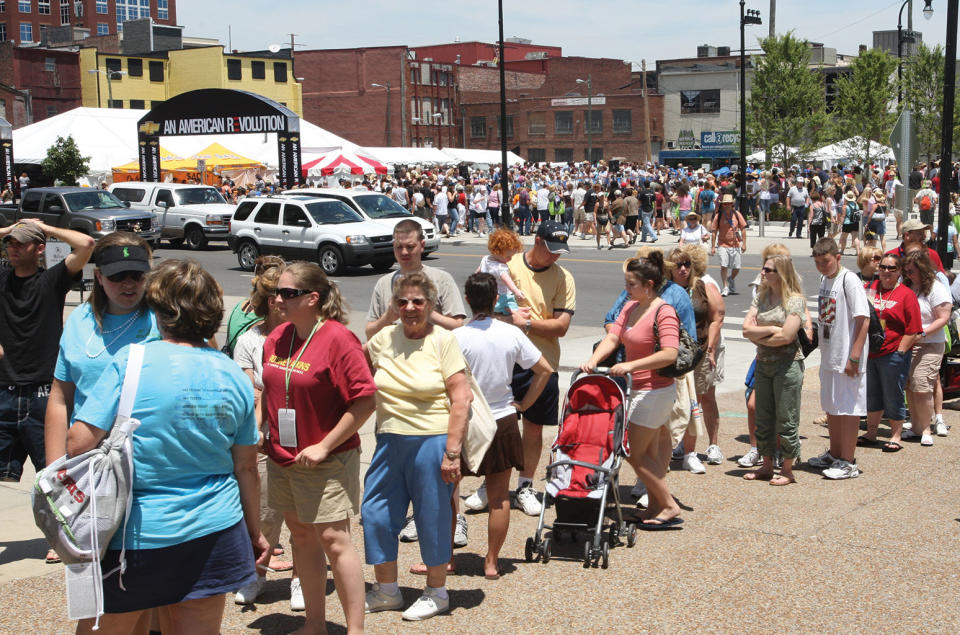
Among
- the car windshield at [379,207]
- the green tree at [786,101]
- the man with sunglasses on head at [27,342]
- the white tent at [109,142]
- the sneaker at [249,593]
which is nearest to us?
the sneaker at [249,593]

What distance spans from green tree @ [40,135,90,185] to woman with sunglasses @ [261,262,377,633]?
128ft

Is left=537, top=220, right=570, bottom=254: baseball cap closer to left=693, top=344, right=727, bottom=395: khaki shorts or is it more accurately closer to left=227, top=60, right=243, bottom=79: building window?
left=693, top=344, right=727, bottom=395: khaki shorts

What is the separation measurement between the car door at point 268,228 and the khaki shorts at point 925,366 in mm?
17503

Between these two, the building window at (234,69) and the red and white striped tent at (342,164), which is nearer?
the red and white striped tent at (342,164)

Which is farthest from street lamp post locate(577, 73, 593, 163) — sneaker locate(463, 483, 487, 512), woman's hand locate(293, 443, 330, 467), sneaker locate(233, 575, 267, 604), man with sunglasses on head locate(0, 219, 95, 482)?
woman's hand locate(293, 443, 330, 467)

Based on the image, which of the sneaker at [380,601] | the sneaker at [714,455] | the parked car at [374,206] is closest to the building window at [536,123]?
the parked car at [374,206]

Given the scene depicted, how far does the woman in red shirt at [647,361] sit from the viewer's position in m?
6.18

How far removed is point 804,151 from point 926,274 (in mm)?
30247

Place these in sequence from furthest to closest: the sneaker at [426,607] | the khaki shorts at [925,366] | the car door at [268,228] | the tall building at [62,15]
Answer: the tall building at [62,15]
the car door at [268,228]
the khaki shorts at [925,366]
the sneaker at [426,607]

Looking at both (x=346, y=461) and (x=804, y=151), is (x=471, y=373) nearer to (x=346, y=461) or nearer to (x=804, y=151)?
(x=346, y=461)

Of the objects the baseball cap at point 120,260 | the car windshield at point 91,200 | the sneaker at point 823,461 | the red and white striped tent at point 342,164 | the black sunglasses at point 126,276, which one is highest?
the red and white striped tent at point 342,164

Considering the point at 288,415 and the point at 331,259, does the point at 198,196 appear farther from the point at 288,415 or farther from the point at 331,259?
the point at 288,415

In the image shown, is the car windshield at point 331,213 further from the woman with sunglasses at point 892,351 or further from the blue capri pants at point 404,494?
the blue capri pants at point 404,494

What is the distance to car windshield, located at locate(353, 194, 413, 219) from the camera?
82.7 ft
